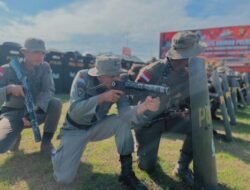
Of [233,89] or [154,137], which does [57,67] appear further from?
[154,137]

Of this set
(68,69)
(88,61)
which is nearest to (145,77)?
(68,69)

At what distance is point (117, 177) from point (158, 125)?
2.46 ft

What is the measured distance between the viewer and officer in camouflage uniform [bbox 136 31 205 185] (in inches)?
128

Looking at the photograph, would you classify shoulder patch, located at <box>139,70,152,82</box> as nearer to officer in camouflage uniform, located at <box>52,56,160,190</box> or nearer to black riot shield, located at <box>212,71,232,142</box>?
officer in camouflage uniform, located at <box>52,56,160,190</box>

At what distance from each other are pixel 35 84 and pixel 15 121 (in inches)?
20.6

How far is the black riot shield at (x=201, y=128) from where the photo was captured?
2.68 m

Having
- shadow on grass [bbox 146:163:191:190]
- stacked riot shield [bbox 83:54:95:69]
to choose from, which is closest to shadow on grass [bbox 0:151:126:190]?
shadow on grass [bbox 146:163:191:190]

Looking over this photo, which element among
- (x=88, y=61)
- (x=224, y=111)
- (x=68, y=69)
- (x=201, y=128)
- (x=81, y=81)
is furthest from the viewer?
(x=88, y=61)

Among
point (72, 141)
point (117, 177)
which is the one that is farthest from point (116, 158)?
point (72, 141)

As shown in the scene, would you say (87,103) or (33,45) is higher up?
(33,45)

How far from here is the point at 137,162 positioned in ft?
11.4

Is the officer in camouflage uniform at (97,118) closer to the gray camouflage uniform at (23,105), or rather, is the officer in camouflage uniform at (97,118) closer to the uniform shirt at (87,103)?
the uniform shirt at (87,103)

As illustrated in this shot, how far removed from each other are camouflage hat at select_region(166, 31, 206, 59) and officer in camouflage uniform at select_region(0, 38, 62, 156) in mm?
1568

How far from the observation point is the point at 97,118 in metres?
3.13
